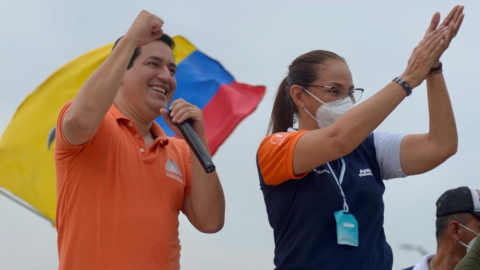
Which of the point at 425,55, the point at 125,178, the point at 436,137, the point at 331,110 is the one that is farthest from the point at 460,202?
the point at 125,178

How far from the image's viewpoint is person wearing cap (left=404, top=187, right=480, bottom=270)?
530 centimetres

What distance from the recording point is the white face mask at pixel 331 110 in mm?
4324

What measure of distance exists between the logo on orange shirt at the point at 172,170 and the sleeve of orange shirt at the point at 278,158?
47 centimetres

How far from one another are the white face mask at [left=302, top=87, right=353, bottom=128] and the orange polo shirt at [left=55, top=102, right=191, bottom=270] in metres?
0.97

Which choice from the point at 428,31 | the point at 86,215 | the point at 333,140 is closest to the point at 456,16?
the point at 428,31

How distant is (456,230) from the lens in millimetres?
5359

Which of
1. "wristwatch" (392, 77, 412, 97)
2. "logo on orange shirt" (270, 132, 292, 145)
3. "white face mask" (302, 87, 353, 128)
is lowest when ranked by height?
"logo on orange shirt" (270, 132, 292, 145)

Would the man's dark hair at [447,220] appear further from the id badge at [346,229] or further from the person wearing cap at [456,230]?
the id badge at [346,229]

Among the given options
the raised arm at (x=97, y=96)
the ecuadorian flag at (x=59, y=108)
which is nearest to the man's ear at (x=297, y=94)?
the raised arm at (x=97, y=96)

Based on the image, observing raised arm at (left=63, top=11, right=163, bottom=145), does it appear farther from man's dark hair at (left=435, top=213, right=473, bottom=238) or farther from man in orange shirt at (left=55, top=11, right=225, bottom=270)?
man's dark hair at (left=435, top=213, right=473, bottom=238)

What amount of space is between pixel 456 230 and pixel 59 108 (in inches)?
206

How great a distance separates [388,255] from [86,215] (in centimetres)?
169

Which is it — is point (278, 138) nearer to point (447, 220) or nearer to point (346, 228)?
point (346, 228)

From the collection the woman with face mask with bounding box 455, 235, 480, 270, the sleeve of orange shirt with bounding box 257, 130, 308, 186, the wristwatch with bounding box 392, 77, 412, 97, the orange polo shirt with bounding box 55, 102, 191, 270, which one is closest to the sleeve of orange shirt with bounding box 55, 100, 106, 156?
the orange polo shirt with bounding box 55, 102, 191, 270
